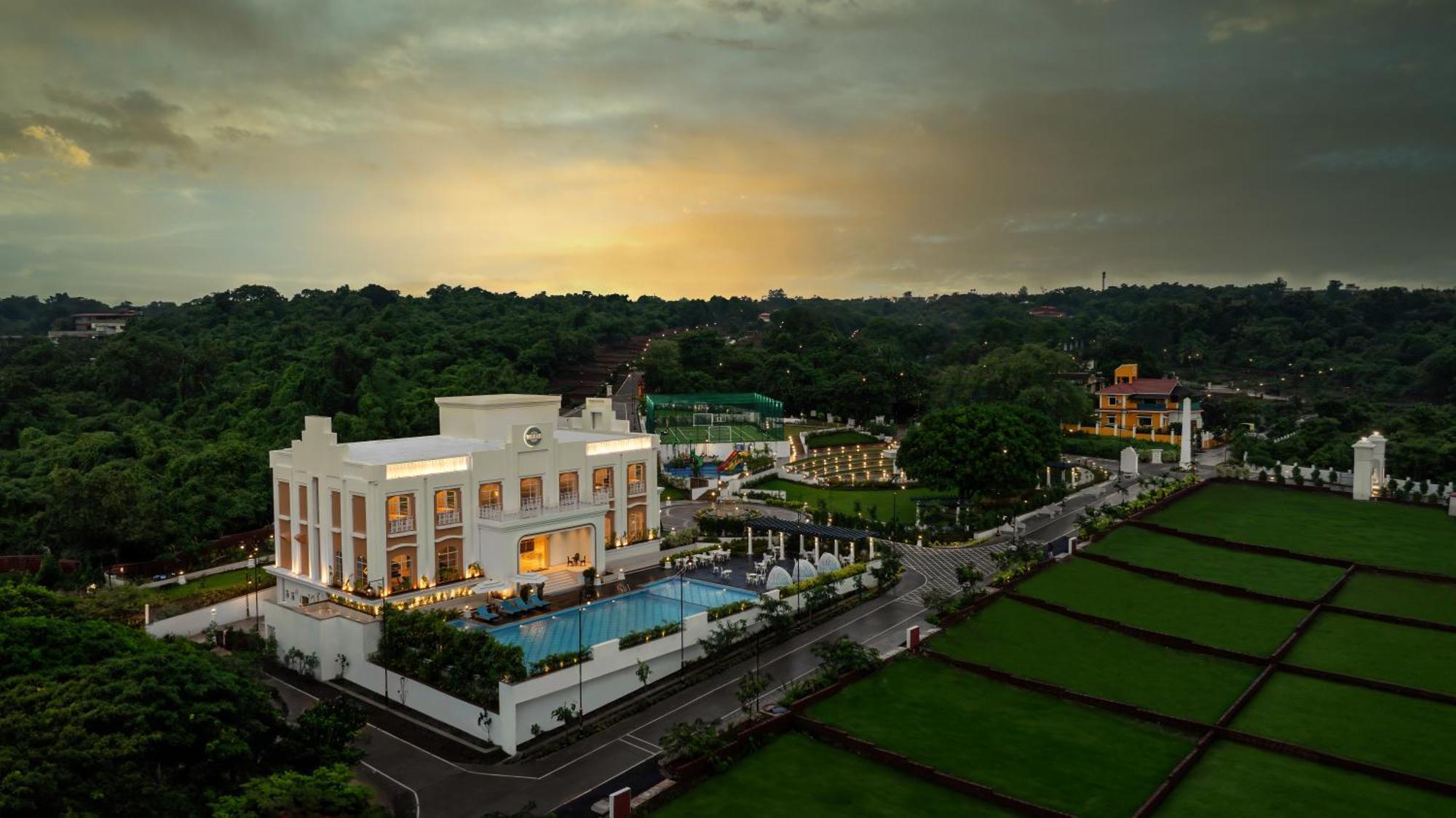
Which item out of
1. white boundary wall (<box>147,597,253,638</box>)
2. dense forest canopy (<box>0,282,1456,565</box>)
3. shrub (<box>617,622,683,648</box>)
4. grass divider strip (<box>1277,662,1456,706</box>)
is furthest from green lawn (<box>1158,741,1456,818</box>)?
dense forest canopy (<box>0,282,1456,565</box>)

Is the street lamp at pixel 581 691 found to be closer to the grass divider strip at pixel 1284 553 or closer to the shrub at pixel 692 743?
the shrub at pixel 692 743

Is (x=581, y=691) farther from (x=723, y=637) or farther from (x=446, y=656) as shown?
(x=723, y=637)

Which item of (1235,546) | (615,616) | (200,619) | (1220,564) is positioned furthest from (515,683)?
(1235,546)

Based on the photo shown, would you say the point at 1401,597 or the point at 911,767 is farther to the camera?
the point at 1401,597

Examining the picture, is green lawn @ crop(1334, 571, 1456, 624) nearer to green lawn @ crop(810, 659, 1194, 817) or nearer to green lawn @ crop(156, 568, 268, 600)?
green lawn @ crop(810, 659, 1194, 817)

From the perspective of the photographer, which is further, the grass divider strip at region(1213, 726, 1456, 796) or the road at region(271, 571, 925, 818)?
the road at region(271, 571, 925, 818)
